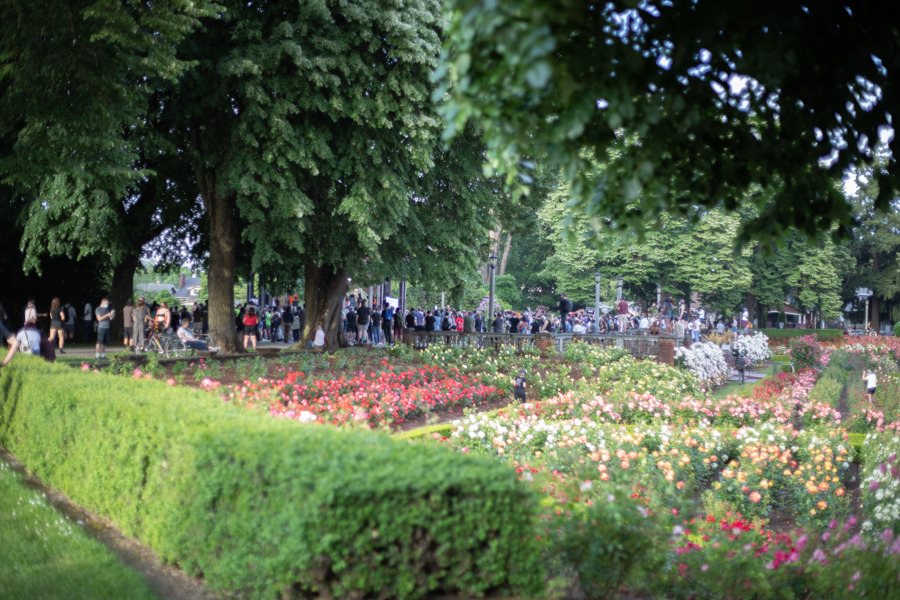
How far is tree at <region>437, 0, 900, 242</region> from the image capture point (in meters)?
3.58

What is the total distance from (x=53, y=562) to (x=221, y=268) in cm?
1528

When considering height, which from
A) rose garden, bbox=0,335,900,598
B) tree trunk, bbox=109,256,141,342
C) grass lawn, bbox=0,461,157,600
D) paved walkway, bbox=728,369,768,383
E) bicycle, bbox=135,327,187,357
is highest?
tree trunk, bbox=109,256,141,342

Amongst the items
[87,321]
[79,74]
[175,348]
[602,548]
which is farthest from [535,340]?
[602,548]

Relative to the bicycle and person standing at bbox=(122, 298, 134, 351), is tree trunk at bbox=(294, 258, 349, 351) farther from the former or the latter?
person standing at bbox=(122, 298, 134, 351)

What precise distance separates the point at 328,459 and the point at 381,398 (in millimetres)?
8441

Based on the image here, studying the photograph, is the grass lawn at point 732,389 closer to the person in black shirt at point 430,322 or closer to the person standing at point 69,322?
the person in black shirt at point 430,322

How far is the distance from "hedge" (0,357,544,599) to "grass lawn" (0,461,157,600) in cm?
40

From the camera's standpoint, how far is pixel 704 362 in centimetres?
2080

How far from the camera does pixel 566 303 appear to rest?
1051 inches

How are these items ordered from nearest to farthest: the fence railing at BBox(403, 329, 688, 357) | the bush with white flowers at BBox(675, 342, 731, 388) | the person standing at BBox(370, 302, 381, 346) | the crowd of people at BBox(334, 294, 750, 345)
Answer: the bush with white flowers at BBox(675, 342, 731, 388), the fence railing at BBox(403, 329, 688, 357), the crowd of people at BBox(334, 294, 750, 345), the person standing at BBox(370, 302, 381, 346)

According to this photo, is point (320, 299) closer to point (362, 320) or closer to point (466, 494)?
point (362, 320)

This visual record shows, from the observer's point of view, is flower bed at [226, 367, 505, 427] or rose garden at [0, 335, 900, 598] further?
flower bed at [226, 367, 505, 427]

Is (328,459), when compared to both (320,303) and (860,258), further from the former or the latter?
(860,258)

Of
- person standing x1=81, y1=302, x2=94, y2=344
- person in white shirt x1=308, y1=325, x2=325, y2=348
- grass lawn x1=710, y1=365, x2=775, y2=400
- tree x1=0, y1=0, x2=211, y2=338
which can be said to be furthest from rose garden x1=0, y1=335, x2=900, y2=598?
person standing x1=81, y1=302, x2=94, y2=344
